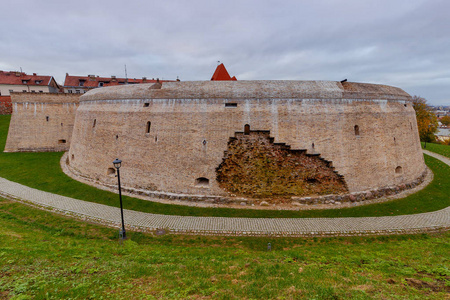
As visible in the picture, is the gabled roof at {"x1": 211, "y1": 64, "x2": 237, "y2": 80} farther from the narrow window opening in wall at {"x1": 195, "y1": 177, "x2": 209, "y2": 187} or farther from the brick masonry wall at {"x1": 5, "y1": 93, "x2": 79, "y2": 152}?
the brick masonry wall at {"x1": 5, "y1": 93, "x2": 79, "y2": 152}

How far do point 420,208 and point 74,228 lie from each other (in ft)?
59.8

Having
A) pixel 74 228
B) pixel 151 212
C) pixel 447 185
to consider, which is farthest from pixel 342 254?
pixel 447 185

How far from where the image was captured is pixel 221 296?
5.00m

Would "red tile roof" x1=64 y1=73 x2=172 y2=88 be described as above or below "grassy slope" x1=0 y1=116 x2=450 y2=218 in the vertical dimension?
above

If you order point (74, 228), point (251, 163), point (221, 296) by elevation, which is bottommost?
point (74, 228)

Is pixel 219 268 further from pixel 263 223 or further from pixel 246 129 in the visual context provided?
pixel 246 129

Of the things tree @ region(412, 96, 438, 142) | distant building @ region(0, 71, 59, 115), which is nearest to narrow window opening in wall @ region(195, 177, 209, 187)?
tree @ region(412, 96, 438, 142)

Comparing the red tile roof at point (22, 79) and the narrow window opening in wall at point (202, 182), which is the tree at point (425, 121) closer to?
the narrow window opening in wall at point (202, 182)

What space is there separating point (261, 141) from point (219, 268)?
26.7 feet

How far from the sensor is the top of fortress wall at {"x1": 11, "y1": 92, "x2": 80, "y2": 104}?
24703mm

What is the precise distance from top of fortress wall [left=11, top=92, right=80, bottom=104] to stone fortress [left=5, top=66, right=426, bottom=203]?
50.4ft

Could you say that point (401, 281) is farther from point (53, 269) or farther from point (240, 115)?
point (240, 115)

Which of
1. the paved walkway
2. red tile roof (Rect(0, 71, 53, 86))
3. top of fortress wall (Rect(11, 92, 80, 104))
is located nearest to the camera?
the paved walkway

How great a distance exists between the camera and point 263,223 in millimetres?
11195
